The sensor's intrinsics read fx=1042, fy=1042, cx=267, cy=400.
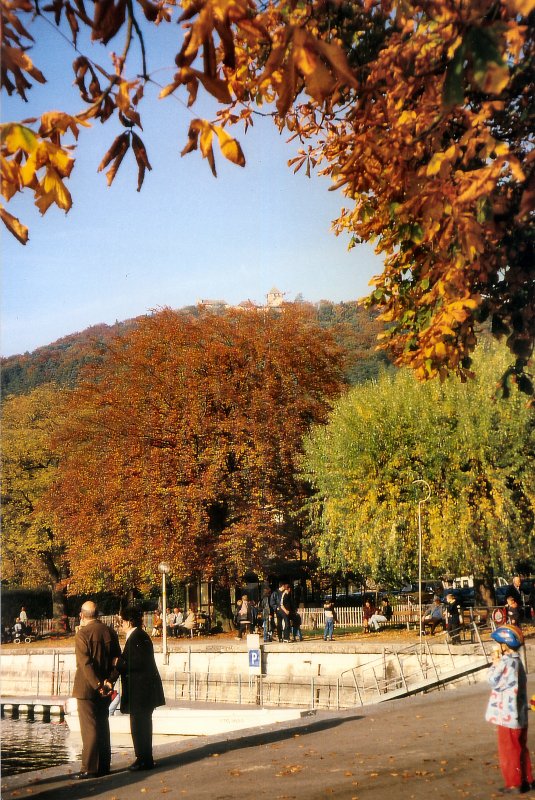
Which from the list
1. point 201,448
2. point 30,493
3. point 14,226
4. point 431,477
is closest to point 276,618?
point 431,477

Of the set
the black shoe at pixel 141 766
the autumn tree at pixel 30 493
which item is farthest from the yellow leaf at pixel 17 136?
the autumn tree at pixel 30 493

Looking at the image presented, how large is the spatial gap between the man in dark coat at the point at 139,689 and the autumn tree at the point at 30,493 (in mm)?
36682

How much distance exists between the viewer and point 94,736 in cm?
877

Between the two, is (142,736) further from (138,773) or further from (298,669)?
(298,669)

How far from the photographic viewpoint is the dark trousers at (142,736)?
28.9ft

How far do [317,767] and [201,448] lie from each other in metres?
31.4

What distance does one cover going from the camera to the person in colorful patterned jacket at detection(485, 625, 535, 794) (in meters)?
7.47

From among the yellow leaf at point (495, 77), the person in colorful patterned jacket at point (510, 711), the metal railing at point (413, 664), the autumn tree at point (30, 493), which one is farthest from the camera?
the autumn tree at point (30, 493)

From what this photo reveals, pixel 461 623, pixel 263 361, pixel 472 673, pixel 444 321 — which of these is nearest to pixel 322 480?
pixel 263 361

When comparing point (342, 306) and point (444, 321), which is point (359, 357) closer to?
point (342, 306)

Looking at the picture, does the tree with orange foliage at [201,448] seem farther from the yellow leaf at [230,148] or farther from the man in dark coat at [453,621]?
the yellow leaf at [230,148]

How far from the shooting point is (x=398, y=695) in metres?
18.2

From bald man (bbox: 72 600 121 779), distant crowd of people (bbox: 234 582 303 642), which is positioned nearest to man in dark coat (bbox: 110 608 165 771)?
bald man (bbox: 72 600 121 779)

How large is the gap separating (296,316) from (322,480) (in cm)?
784
